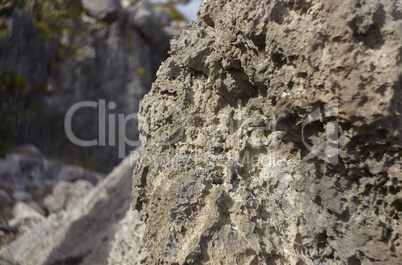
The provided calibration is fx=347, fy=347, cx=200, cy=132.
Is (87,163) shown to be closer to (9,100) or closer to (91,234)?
(9,100)

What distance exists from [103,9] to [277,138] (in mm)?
7545

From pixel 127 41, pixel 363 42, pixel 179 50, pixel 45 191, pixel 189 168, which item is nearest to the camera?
pixel 363 42

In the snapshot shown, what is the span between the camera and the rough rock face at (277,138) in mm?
1231

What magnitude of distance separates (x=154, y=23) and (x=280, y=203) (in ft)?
26.0

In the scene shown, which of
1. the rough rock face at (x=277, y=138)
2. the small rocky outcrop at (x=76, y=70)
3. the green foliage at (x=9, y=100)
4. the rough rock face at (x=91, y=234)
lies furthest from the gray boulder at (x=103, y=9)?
the rough rock face at (x=277, y=138)

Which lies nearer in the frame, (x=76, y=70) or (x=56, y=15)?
(x=56, y=15)

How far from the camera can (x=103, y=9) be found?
26.6 feet

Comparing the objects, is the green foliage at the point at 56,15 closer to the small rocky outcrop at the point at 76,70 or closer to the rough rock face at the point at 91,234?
the small rocky outcrop at the point at 76,70

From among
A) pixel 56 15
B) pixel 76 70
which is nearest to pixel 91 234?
pixel 76 70

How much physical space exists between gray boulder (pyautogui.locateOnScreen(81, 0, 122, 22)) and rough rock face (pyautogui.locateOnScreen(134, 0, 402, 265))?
22.7 ft

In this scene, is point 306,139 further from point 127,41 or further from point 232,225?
point 127,41

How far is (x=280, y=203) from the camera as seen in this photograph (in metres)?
1.64

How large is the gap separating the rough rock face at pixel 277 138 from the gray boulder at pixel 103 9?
22.7 ft

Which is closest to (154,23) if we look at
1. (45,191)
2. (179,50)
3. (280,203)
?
(45,191)
